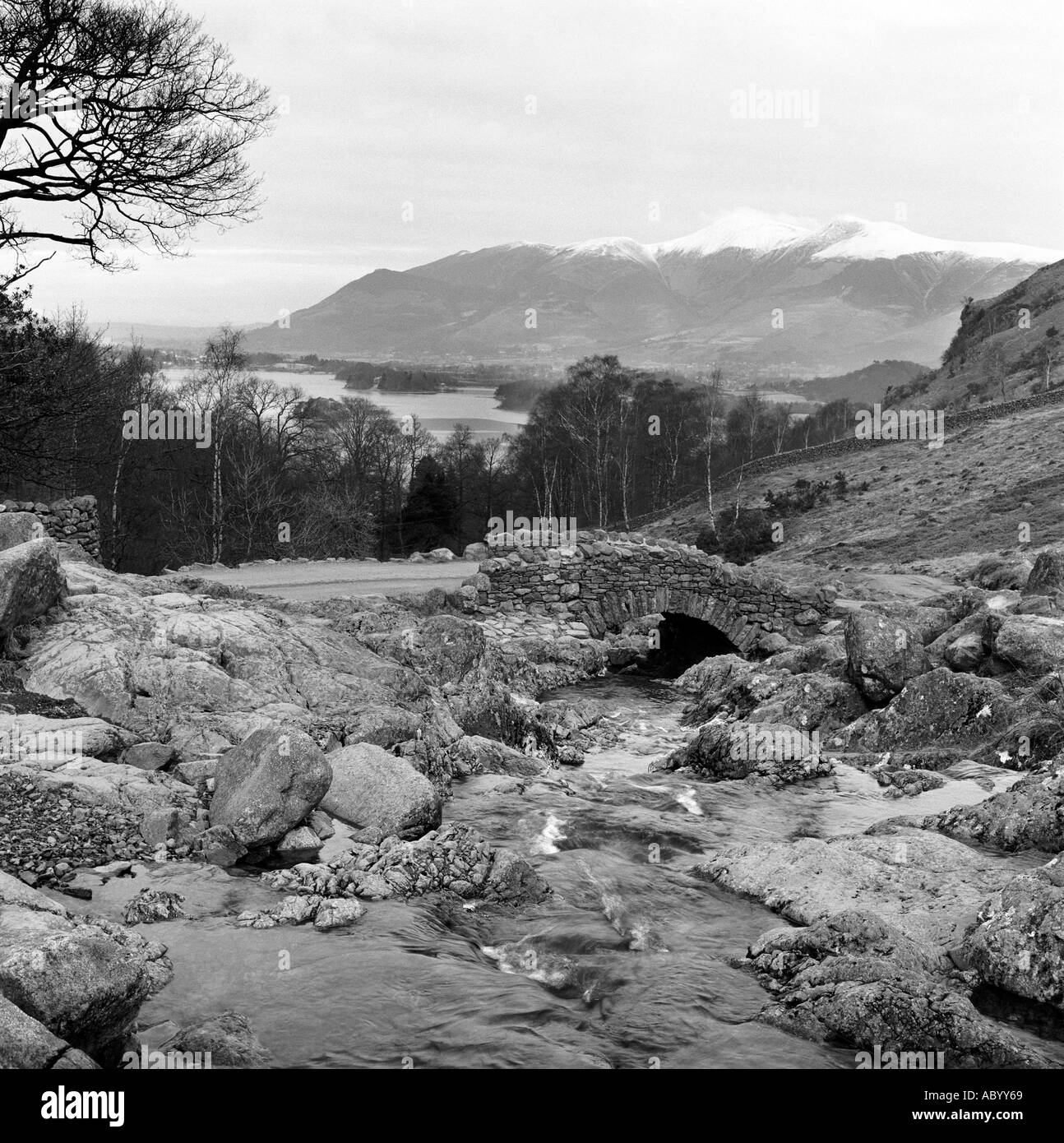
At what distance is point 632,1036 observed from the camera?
6.49 meters

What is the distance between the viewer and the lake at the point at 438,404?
63.1 metres

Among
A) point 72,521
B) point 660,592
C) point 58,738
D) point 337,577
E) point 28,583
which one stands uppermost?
point 72,521

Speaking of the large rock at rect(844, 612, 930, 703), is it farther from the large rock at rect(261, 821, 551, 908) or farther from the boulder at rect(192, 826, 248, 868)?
the boulder at rect(192, 826, 248, 868)

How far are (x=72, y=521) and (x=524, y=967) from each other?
18009 millimetres

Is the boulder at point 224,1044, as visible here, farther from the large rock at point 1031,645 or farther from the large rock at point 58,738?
the large rock at point 1031,645

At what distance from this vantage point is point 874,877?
8.74 meters

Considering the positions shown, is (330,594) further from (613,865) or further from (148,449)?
(148,449)

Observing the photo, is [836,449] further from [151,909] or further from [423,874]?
[151,909]

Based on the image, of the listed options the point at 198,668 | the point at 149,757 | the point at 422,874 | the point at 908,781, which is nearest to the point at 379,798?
the point at 422,874

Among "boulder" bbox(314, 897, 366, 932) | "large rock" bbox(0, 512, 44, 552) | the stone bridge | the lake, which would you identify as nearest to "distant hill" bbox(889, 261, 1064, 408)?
the lake

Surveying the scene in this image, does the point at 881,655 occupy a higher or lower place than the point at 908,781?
higher

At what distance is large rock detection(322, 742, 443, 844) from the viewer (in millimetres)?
9680

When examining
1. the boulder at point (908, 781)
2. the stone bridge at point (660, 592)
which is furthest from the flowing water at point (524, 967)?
the stone bridge at point (660, 592)

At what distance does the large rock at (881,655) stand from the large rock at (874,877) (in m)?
4.88
